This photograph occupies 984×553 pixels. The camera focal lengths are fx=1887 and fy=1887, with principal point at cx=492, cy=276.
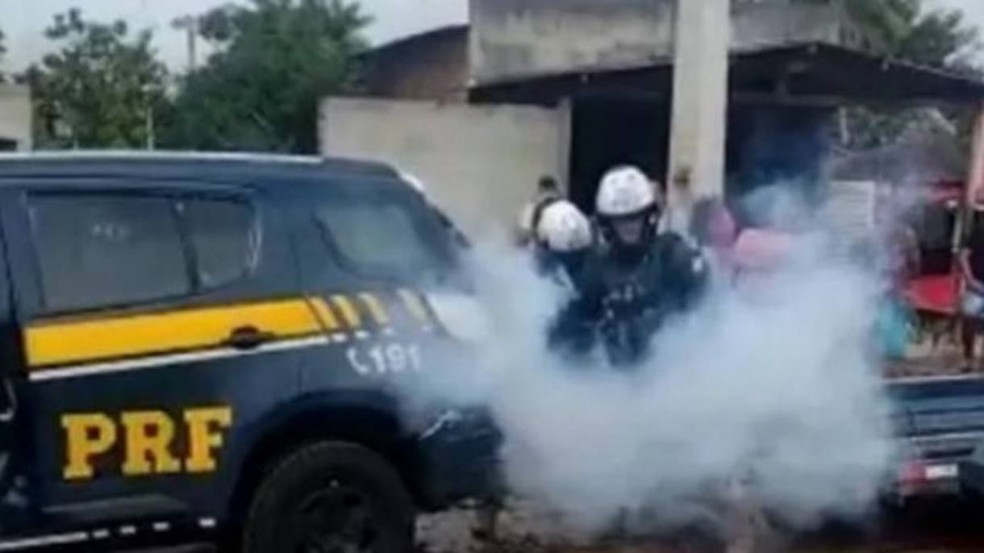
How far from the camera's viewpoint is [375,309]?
6859 mm

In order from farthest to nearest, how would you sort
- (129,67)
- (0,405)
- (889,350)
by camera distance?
1. (129,67)
2. (889,350)
3. (0,405)

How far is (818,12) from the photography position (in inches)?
1104

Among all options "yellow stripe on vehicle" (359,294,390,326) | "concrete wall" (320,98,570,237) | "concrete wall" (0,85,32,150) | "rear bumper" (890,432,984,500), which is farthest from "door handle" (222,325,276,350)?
"concrete wall" (0,85,32,150)

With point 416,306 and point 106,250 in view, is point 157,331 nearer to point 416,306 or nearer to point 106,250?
point 106,250

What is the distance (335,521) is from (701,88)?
38.8ft

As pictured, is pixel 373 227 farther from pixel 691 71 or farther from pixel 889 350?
pixel 691 71

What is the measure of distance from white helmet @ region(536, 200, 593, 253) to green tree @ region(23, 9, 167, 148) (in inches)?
753

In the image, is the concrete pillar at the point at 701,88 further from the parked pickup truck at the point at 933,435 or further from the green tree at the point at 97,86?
the green tree at the point at 97,86

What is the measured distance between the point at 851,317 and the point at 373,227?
2.51 metres

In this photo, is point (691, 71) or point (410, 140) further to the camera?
point (410, 140)

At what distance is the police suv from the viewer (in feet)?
20.6

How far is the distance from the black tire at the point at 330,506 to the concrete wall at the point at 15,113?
14.4 meters

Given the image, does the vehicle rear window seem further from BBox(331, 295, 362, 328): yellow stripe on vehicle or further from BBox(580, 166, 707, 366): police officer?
BBox(580, 166, 707, 366): police officer

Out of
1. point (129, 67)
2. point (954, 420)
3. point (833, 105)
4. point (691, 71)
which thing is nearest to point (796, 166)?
point (833, 105)
